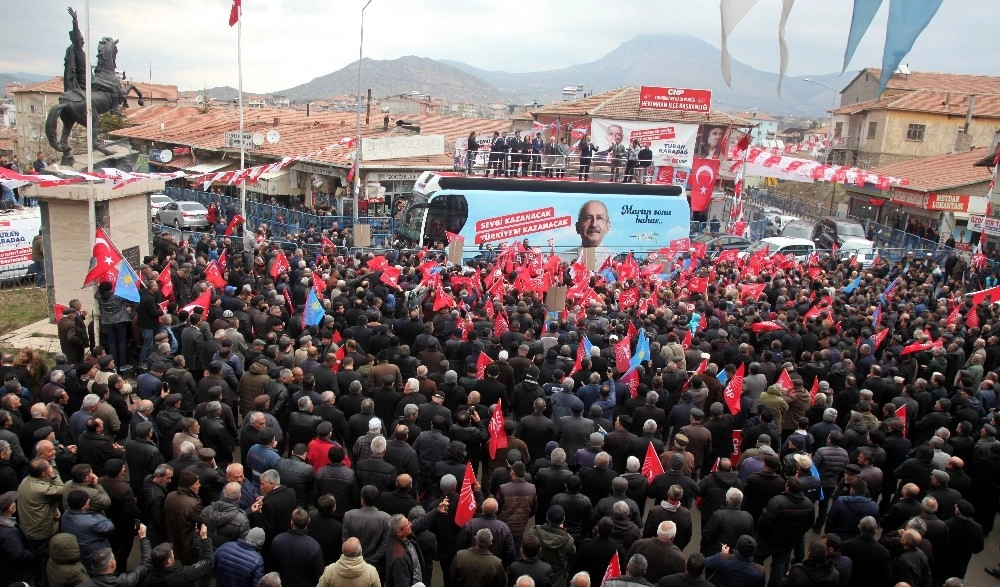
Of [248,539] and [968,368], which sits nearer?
[248,539]

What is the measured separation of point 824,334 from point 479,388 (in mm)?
5972

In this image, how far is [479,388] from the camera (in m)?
9.22

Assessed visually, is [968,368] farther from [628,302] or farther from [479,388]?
[479,388]

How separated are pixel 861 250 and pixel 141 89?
212ft

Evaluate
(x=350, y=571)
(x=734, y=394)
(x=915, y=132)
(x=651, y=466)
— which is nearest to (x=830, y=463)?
(x=734, y=394)

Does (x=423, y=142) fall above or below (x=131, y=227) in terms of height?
above

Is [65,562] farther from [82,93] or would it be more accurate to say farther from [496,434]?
[82,93]

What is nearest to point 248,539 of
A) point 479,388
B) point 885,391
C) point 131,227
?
point 479,388

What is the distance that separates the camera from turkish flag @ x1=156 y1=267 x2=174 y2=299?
12.1 metres

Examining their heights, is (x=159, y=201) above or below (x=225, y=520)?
above

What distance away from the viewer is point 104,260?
10.4 m

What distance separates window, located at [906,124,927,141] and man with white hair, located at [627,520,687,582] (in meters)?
45.0

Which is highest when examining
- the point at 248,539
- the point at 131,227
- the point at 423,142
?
the point at 423,142

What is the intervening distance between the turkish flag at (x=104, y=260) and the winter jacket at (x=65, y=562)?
578 cm
